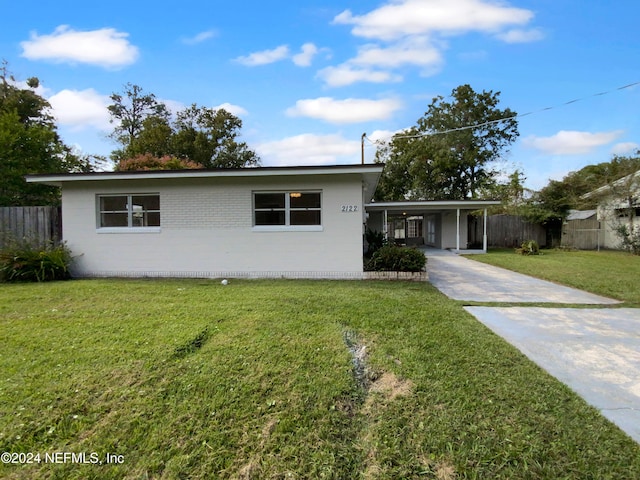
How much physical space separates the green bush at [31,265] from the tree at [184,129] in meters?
18.7

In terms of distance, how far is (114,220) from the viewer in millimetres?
9281

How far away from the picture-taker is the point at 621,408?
267cm

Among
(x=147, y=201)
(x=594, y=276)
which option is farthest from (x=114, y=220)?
(x=594, y=276)

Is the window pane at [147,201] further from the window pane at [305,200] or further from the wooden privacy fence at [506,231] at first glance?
the wooden privacy fence at [506,231]

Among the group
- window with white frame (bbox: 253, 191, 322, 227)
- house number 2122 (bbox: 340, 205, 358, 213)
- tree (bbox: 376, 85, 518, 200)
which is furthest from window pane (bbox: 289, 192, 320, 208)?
tree (bbox: 376, 85, 518, 200)

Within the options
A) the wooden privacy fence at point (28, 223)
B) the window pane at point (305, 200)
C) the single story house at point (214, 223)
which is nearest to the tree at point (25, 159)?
the wooden privacy fence at point (28, 223)

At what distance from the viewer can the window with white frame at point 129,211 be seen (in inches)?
358

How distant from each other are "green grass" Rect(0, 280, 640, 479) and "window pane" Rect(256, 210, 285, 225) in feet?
14.4

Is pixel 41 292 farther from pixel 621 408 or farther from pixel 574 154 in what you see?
pixel 574 154

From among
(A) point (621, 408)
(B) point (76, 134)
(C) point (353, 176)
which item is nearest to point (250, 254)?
(C) point (353, 176)

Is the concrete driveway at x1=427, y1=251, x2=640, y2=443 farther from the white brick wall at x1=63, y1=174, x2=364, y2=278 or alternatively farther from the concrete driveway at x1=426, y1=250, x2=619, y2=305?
the white brick wall at x1=63, y1=174, x2=364, y2=278

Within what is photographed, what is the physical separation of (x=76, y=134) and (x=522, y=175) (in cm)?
3273

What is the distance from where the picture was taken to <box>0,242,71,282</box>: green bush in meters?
8.25

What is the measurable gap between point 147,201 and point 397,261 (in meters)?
6.87
